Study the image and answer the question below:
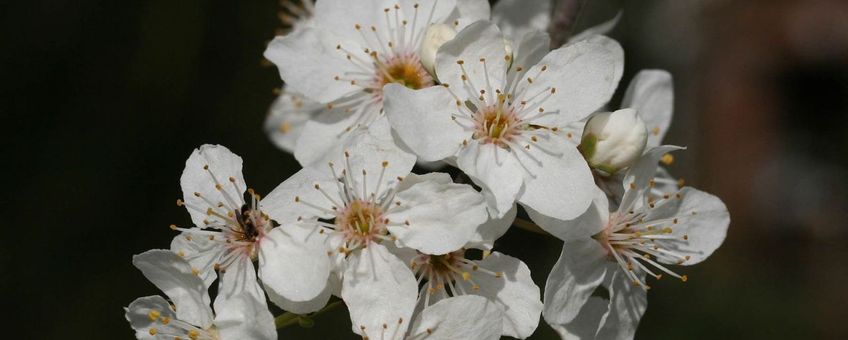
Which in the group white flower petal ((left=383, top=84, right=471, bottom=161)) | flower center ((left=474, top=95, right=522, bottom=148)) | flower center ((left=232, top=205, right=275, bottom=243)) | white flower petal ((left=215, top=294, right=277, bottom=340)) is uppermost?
white flower petal ((left=383, top=84, right=471, bottom=161))

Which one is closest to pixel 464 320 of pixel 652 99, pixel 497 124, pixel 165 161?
pixel 497 124

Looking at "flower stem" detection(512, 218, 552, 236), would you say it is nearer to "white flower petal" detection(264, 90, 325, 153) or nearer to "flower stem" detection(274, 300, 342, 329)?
"flower stem" detection(274, 300, 342, 329)

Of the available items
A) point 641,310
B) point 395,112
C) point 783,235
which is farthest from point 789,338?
point 395,112

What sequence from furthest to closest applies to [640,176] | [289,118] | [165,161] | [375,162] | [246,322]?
1. [165,161]
2. [289,118]
3. [640,176]
4. [375,162]
5. [246,322]

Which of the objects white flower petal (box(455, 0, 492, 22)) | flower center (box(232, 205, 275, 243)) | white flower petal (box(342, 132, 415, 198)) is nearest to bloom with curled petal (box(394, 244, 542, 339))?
white flower petal (box(342, 132, 415, 198))

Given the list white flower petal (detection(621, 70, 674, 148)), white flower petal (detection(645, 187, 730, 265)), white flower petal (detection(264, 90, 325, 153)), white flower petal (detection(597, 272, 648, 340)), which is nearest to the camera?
white flower petal (detection(597, 272, 648, 340))

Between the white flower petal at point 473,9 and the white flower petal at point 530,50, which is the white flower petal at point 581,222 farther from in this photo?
the white flower petal at point 473,9

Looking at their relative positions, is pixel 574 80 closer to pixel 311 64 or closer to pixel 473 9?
pixel 473 9

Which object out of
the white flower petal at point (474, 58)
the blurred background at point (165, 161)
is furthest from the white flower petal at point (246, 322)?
the blurred background at point (165, 161)
